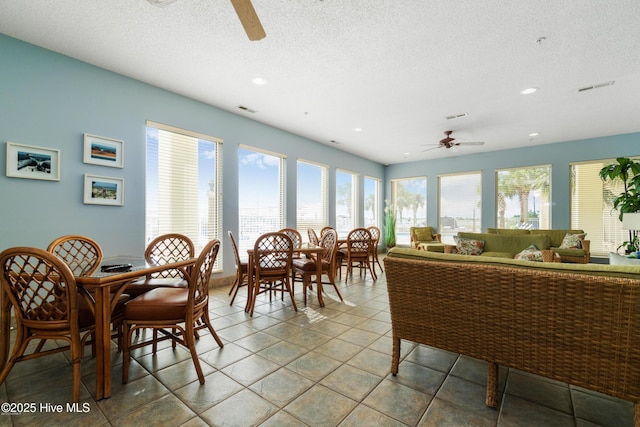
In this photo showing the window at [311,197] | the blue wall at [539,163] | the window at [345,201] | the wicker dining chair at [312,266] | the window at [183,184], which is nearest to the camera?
the wicker dining chair at [312,266]

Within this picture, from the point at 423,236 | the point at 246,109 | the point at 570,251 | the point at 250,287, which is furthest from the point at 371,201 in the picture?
the point at 250,287

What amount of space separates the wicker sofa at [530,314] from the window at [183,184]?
3.32 m

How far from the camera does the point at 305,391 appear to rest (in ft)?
5.57

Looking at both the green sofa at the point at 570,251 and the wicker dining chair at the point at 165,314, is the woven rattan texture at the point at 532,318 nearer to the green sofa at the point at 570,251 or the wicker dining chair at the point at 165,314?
the wicker dining chair at the point at 165,314

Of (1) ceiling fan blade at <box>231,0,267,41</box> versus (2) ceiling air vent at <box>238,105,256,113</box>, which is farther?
(2) ceiling air vent at <box>238,105,256,113</box>

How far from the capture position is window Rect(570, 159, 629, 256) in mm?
5863

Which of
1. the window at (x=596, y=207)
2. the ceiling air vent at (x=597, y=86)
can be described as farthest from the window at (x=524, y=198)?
the ceiling air vent at (x=597, y=86)

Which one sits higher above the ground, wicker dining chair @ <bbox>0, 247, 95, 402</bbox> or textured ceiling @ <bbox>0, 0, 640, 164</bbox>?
textured ceiling @ <bbox>0, 0, 640, 164</bbox>

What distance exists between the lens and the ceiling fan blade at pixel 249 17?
1605 millimetres

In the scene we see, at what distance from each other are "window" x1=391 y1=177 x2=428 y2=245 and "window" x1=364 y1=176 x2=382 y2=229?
0.55 meters

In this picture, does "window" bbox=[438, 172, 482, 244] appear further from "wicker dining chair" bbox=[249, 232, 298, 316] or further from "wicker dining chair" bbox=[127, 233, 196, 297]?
"wicker dining chair" bbox=[127, 233, 196, 297]

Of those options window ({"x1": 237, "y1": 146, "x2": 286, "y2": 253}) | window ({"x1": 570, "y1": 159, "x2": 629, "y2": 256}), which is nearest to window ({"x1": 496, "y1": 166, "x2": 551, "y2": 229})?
window ({"x1": 570, "y1": 159, "x2": 629, "y2": 256})

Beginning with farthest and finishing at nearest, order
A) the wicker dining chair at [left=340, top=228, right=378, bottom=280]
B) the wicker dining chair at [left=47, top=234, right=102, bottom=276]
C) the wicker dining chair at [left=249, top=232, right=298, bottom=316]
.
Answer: the wicker dining chair at [left=340, top=228, right=378, bottom=280] < the wicker dining chair at [left=249, top=232, right=298, bottom=316] < the wicker dining chair at [left=47, top=234, right=102, bottom=276]

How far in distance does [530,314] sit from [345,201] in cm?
613
